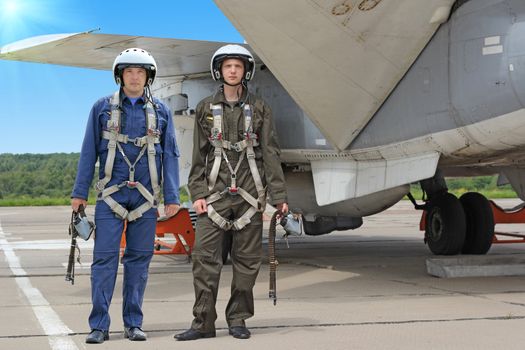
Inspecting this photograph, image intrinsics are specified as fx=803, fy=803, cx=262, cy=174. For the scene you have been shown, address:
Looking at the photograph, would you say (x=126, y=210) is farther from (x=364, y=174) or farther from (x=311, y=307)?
(x=364, y=174)

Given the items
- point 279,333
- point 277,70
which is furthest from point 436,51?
point 279,333

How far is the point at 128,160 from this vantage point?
18.9 ft

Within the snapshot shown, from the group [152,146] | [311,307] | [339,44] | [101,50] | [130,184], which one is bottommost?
[311,307]

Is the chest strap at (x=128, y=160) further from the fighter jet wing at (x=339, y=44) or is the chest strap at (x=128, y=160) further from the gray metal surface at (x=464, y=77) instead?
the gray metal surface at (x=464, y=77)

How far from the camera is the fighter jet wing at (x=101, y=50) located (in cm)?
970

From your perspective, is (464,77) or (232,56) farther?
(464,77)

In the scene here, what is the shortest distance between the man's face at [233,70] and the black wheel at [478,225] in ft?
21.0

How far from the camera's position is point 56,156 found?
303ft

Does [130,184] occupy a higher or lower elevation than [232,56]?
lower

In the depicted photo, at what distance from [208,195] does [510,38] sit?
3481 millimetres

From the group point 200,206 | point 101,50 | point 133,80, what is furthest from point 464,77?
point 101,50

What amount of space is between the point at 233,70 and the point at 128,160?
1055 mm

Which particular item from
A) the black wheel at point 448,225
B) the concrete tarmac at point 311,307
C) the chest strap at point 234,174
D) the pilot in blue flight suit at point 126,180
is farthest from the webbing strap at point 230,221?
the black wheel at point 448,225

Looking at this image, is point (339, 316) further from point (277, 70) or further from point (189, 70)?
point (189, 70)
